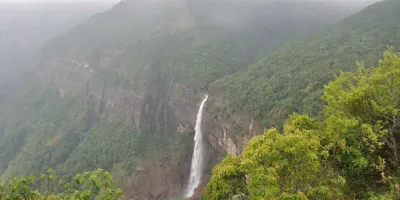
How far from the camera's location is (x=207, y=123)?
50156 mm

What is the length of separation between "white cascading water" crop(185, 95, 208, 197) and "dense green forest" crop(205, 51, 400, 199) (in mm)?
35126

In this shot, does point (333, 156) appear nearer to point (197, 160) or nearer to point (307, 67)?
point (307, 67)

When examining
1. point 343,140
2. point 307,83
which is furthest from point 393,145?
point 307,83

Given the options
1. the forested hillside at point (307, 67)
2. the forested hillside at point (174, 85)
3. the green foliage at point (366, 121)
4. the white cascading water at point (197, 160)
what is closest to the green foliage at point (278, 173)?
the forested hillside at point (174, 85)

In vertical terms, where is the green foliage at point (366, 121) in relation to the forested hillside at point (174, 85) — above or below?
above

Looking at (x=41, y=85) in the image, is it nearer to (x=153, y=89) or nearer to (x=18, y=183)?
(x=153, y=89)

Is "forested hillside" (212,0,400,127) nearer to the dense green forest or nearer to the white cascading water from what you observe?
the white cascading water

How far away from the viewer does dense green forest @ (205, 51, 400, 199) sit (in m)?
10.6

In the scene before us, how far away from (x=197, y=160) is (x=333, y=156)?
127ft

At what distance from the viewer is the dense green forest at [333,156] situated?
10555 mm

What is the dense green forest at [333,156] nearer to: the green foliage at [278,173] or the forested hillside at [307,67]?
the green foliage at [278,173]

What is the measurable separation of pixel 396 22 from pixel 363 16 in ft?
43.6

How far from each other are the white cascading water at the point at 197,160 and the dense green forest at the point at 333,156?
3513 centimetres

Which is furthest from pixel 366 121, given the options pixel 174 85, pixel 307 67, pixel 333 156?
pixel 174 85
